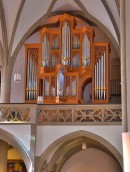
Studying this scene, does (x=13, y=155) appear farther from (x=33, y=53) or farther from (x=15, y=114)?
(x=15, y=114)

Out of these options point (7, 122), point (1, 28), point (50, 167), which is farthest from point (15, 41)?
point (50, 167)

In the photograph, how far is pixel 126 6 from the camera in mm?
14773

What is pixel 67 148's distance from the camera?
17.7m

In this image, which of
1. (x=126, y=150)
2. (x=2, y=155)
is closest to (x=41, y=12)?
(x=2, y=155)

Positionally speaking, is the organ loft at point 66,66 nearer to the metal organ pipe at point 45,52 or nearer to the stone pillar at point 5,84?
the metal organ pipe at point 45,52

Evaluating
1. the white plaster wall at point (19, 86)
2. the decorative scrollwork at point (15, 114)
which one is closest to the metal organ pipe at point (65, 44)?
the white plaster wall at point (19, 86)

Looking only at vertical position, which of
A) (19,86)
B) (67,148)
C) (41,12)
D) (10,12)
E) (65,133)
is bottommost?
(67,148)

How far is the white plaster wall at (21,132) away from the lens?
14945 millimetres

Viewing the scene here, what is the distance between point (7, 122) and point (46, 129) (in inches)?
58.2

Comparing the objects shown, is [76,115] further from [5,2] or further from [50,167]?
[5,2]

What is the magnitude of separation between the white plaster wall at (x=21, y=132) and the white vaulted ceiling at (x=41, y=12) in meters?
4.84

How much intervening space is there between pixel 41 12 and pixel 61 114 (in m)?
5.89

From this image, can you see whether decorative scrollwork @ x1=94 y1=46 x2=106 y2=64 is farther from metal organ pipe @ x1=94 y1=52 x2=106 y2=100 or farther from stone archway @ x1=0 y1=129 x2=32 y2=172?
stone archway @ x1=0 y1=129 x2=32 y2=172

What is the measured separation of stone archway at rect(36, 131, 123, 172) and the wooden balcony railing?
519 mm
